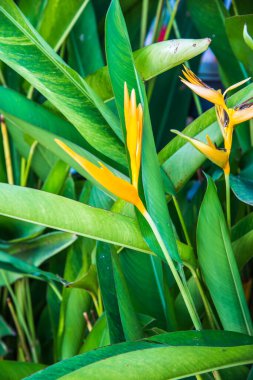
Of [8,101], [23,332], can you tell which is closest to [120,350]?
[8,101]

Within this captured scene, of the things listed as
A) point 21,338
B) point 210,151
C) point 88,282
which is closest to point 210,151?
point 210,151

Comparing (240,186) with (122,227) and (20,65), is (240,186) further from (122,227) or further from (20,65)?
(20,65)

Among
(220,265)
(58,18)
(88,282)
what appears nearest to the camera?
(220,265)

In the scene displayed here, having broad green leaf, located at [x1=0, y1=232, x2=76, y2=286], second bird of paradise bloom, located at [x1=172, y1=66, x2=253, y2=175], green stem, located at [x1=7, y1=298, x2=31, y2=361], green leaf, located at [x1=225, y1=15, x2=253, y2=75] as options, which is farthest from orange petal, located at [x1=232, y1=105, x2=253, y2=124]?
green stem, located at [x1=7, y1=298, x2=31, y2=361]

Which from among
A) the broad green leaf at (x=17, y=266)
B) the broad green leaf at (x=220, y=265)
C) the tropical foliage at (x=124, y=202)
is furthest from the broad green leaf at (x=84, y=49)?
the broad green leaf at (x=220, y=265)

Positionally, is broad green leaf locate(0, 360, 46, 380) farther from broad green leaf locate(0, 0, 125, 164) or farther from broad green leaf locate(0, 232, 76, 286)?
broad green leaf locate(0, 0, 125, 164)

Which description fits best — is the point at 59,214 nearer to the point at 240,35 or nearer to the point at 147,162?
the point at 147,162
